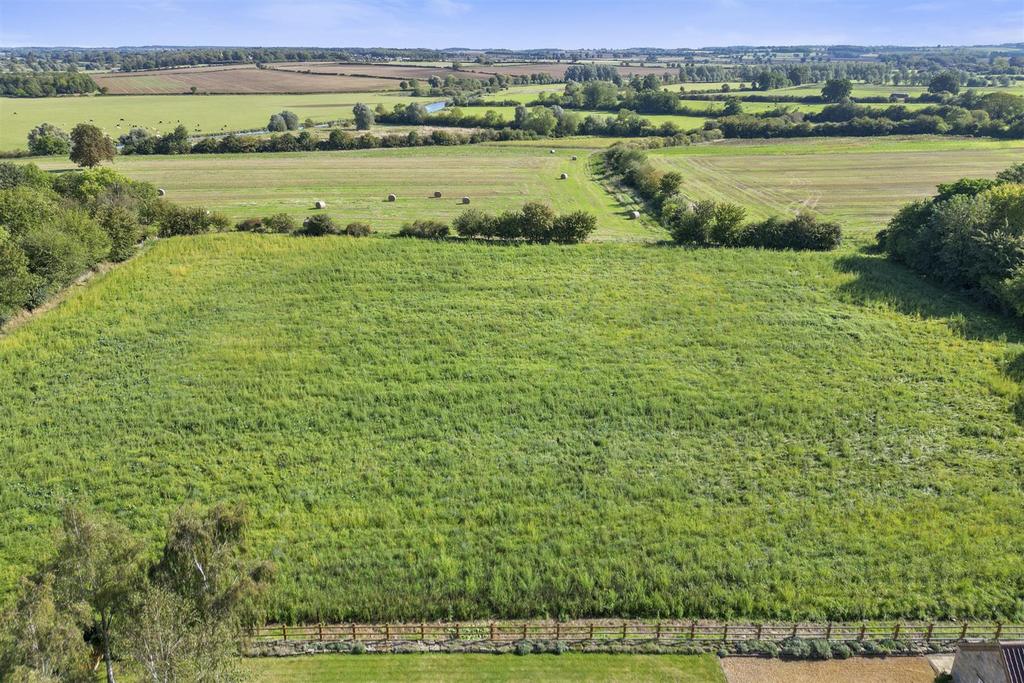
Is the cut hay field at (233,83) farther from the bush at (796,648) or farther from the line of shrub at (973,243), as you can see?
the bush at (796,648)

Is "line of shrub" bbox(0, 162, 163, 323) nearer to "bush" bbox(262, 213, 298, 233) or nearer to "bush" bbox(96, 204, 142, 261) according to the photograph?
"bush" bbox(96, 204, 142, 261)

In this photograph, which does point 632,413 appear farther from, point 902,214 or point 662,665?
point 902,214

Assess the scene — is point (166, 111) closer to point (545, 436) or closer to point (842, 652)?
point (545, 436)

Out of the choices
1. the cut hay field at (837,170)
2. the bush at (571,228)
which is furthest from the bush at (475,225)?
the cut hay field at (837,170)

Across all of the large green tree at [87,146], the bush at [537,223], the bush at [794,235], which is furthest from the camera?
the large green tree at [87,146]

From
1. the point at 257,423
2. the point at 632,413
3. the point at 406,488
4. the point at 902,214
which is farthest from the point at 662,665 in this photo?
the point at 902,214

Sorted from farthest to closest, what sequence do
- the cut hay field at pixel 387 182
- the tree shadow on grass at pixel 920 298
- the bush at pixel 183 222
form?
the cut hay field at pixel 387 182, the bush at pixel 183 222, the tree shadow on grass at pixel 920 298

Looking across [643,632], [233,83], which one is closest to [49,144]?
[643,632]

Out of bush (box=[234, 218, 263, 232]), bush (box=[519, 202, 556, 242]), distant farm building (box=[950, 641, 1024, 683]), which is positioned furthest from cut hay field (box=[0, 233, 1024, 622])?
bush (box=[234, 218, 263, 232])
